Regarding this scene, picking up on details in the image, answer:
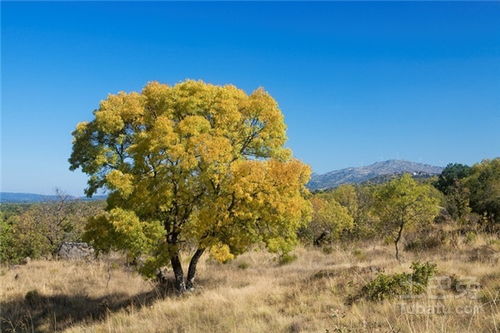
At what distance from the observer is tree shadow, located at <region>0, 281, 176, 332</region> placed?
60.6ft

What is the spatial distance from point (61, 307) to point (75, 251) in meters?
13.0

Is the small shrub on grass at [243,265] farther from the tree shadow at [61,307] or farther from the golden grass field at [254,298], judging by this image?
the tree shadow at [61,307]

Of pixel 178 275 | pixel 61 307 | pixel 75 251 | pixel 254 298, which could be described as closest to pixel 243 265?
pixel 178 275

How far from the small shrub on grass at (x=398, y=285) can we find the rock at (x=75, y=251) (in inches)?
996

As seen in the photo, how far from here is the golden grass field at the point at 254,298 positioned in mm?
9820

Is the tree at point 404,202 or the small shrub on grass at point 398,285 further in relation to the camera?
the tree at point 404,202

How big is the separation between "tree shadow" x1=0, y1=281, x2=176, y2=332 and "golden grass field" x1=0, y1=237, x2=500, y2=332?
0.06 meters

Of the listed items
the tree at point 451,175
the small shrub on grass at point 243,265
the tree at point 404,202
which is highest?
the tree at point 451,175

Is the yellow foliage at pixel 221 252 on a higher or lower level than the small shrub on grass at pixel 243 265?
higher

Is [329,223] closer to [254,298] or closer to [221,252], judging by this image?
[221,252]

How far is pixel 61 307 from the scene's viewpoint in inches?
831
